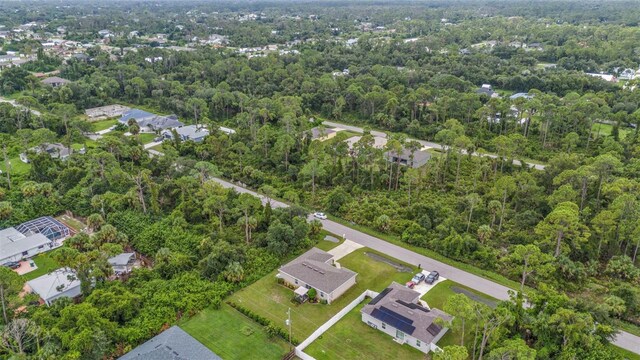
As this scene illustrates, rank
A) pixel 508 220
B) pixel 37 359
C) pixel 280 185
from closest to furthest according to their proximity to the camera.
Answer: pixel 37 359, pixel 508 220, pixel 280 185

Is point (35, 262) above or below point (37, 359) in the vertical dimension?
below

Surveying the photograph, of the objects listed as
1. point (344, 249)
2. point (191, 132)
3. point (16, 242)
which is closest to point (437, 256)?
point (344, 249)

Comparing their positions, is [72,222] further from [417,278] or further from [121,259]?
[417,278]

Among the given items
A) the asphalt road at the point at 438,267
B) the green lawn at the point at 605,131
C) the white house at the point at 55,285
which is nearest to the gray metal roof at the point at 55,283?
the white house at the point at 55,285

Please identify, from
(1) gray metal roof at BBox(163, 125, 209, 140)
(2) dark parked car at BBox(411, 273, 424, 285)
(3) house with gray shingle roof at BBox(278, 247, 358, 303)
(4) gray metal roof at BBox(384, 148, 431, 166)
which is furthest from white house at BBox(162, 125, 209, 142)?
(2) dark parked car at BBox(411, 273, 424, 285)

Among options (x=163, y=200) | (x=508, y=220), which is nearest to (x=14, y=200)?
(x=163, y=200)

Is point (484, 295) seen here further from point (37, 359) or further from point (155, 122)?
point (155, 122)
